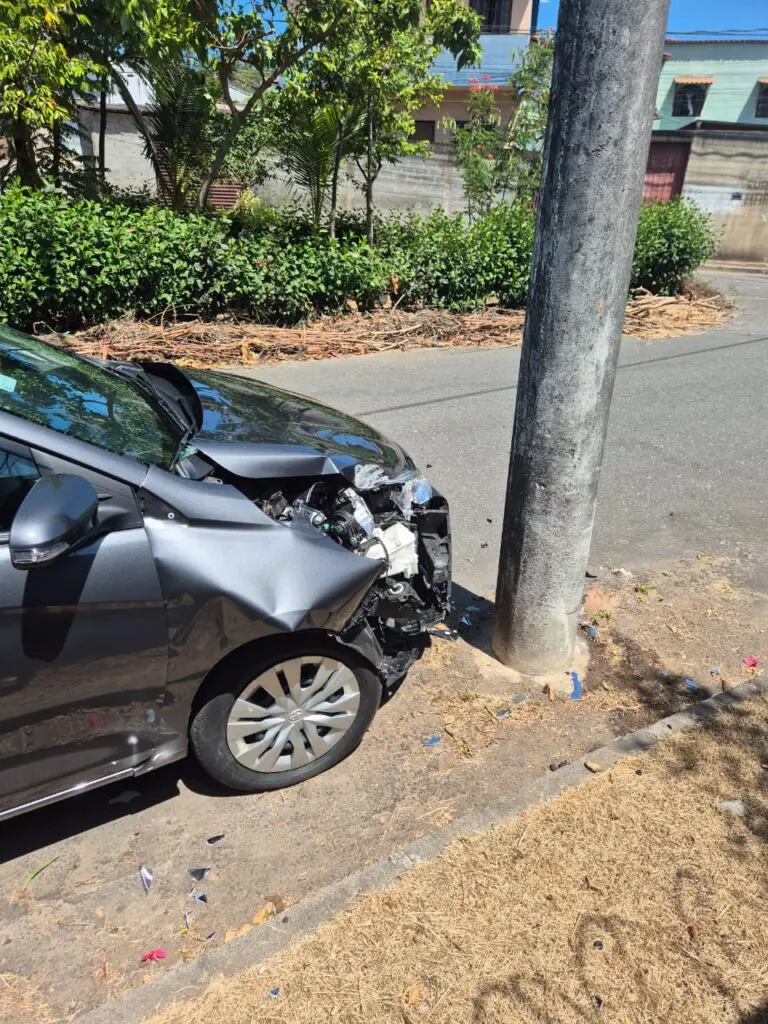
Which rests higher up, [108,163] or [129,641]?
[108,163]

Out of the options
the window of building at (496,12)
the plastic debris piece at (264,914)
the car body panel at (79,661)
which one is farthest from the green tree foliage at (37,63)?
the window of building at (496,12)

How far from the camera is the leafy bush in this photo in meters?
13.5

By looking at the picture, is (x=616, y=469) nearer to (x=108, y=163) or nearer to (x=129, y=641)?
(x=129, y=641)

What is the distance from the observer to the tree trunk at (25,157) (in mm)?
9539

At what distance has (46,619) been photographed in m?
2.24

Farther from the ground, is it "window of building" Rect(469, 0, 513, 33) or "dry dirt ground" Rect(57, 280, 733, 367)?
"window of building" Rect(469, 0, 513, 33)

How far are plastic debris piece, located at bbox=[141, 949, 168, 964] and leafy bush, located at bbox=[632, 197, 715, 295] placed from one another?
1345 cm

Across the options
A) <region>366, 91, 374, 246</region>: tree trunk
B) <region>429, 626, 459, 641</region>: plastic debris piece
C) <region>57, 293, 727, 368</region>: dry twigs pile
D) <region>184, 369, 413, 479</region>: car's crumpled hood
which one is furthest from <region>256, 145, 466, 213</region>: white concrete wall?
<region>429, 626, 459, 641</region>: plastic debris piece

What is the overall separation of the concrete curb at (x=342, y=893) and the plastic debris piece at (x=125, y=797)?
789 millimetres

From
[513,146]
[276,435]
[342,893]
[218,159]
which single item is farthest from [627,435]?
[513,146]

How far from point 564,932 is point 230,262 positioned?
28.6ft

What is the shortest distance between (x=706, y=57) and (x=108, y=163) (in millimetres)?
32300

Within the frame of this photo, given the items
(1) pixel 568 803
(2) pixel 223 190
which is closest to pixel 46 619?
(1) pixel 568 803

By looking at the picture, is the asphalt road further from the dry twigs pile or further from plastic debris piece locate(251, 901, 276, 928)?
plastic debris piece locate(251, 901, 276, 928)
